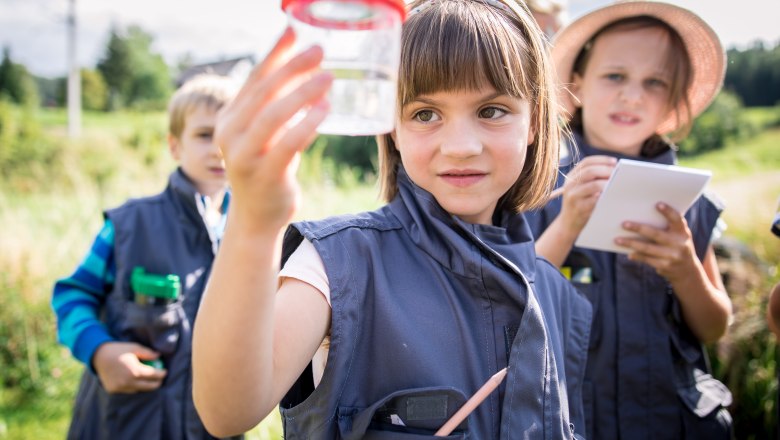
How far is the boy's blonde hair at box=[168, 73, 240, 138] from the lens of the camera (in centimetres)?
306

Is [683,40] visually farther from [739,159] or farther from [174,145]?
[739,159]

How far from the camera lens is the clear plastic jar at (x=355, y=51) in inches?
34.1

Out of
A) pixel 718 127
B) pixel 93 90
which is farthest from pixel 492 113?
pixel 93 90

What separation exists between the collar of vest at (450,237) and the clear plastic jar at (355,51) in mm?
536

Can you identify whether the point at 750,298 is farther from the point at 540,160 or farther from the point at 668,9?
the point at 540,160

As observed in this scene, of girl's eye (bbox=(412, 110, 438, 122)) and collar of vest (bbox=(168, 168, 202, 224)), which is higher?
girl's eye (bbox=(412, 110, 438, 122))

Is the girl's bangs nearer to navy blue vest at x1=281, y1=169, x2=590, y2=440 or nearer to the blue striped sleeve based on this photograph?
navy blue vest at x1=281, y1=169, x2=590, y2=440

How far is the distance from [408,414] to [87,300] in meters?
1.93

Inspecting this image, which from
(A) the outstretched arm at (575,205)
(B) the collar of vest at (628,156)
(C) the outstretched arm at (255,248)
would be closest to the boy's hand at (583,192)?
(A) the outstretched arm at (575,205)

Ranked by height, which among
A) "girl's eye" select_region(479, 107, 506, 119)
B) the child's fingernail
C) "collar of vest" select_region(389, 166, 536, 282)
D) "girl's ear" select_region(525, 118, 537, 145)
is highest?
the child's fingernail

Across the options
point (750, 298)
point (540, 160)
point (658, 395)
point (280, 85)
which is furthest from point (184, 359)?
point (750, 298)

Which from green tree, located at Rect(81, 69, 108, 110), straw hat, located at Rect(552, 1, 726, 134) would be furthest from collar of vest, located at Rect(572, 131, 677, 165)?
green tree, located at Rect(81, 69, 108, 110)

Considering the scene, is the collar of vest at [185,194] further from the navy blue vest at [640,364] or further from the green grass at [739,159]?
the green grass at [739,159]

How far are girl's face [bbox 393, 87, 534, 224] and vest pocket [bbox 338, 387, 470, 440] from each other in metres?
0.47
